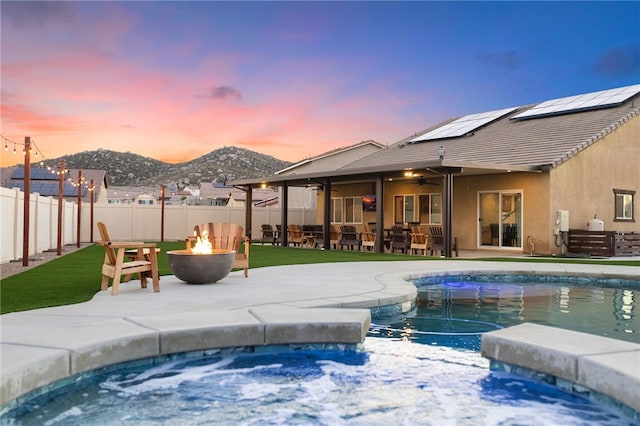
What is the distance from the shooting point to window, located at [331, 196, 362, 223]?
24.7 metres

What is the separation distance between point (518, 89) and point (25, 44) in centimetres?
2405

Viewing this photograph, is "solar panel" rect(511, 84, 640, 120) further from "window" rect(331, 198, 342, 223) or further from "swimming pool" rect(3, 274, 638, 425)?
"swimming pool" rect(3, 274, 638, 425)

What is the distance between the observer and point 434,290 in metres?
8.96

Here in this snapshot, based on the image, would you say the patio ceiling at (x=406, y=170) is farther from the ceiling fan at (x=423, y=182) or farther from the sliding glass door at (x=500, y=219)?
the ceiling fan at (x=423, y=182)

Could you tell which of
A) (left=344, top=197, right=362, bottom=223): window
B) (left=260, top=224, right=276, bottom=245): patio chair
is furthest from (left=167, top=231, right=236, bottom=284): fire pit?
(left=344, top=197, right=362, bottom=223): window

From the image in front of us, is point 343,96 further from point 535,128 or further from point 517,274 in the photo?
point 517,274

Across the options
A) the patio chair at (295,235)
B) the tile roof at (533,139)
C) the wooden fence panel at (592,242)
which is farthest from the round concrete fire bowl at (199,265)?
→ the patio chair at (295,235)

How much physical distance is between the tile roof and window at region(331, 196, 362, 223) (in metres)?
2.61

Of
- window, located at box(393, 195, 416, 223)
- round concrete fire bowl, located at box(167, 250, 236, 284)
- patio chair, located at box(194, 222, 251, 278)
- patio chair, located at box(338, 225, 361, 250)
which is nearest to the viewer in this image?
round concrete fire bowl, located at box(167, 250, 236, 284)

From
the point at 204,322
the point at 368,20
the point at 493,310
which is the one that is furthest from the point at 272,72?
the point at 204,322

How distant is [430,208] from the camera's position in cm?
2092

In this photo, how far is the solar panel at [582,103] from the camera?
19.8 meters

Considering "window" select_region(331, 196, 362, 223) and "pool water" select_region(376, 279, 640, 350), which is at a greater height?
"window" select_region(331, 196, 362, 223)

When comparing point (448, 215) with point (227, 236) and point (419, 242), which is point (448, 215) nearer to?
point (419, 242)
